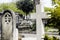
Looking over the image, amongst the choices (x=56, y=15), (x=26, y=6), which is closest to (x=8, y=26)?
(x=56, y=15)

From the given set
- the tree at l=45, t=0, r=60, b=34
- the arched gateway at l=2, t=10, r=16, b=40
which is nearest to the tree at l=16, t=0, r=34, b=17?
the arched gateway at l=2, t=10, r=16, b=40

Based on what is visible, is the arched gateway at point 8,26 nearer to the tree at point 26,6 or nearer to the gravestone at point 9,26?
the gravestone at point 9,26

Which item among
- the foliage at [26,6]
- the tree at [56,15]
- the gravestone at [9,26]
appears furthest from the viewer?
the foliage at [26,6]

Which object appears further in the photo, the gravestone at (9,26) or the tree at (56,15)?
the gravestone at (9,26)

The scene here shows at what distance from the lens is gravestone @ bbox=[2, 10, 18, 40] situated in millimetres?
6145

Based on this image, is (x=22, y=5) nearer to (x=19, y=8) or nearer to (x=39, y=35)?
(x=19, y=8)

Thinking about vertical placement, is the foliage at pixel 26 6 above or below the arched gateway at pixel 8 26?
above

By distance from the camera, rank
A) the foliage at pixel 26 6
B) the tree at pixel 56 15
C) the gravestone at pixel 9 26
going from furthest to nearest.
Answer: the foliage at pixel 26 6 → the gravestone at pixel 9 26 → the tree at pixel 56 15

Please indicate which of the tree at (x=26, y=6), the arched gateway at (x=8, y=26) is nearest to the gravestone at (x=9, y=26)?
the arched gateway at (x=8, y=26)

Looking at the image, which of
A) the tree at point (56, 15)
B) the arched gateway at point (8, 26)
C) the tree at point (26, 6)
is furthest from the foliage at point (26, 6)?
the tree at point (56, 15)

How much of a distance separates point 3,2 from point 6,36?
79.5 ft

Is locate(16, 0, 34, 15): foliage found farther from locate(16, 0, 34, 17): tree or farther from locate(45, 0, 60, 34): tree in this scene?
locate(45, 0, 60, 34): tree

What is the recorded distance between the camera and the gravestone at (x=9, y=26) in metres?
6.14

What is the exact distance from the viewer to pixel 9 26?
20.3 feet
